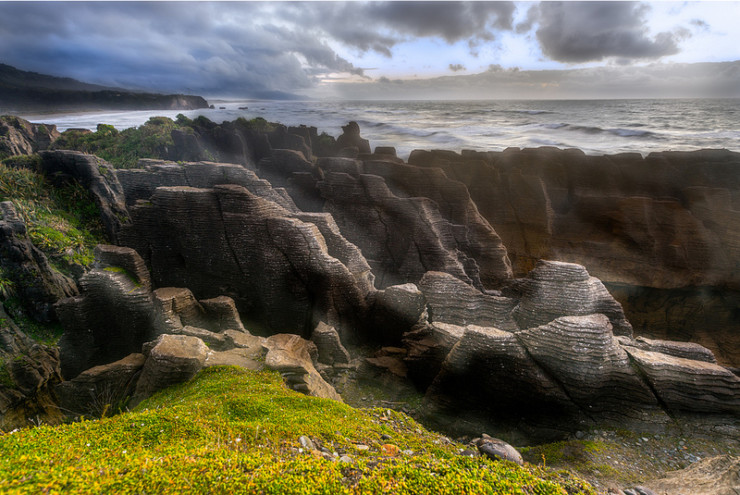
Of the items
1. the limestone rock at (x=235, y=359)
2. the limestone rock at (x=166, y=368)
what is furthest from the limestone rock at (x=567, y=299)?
the limestone rock at (x=166, y=368)

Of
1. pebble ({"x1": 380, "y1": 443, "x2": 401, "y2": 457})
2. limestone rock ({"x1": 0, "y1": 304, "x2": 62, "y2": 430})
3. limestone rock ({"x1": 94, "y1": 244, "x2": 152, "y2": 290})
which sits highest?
limestone rock ({"x1": 94, "y1": 244, "x2": 152, "y2": 290})

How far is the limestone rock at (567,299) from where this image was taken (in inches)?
524

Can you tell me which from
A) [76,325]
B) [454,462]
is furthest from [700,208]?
[76,325]

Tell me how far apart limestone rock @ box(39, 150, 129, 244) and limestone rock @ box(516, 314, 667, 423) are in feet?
84.5

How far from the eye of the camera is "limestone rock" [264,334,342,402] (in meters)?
10.8

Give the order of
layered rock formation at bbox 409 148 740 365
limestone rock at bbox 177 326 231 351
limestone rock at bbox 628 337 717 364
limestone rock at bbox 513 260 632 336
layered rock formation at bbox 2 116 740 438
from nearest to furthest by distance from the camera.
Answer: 1. layered rock formation at bbox 2 116 740 438
2. limestone rock at bbox 628 337 717 364
3. limestone rock at bbox 177 326 231 351
4. limestone rock at bbox 513 260 632 336
5. layered rock formation at bbox 409 148 740 365

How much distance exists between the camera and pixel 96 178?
76.4 feet

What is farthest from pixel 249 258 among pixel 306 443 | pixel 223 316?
pixel 306 443

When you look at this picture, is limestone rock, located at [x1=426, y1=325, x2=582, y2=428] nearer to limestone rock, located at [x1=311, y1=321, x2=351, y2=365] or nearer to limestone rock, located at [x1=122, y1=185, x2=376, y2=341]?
limestone rock, located at [x1=311, y1=321, x2=351, y2=365]

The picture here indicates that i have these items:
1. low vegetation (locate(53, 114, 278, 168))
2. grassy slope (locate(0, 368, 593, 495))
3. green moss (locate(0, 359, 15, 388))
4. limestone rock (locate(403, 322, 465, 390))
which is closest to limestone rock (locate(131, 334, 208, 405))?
grassy slope (locate(0, 368, 593, 495))

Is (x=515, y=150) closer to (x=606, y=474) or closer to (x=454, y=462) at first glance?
(x=606, y=474)

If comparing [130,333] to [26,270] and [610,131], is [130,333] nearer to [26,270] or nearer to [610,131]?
[26,270]

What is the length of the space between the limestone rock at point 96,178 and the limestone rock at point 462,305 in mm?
20893

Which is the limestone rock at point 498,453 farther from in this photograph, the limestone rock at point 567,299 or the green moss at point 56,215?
the green moss at point 56,215
